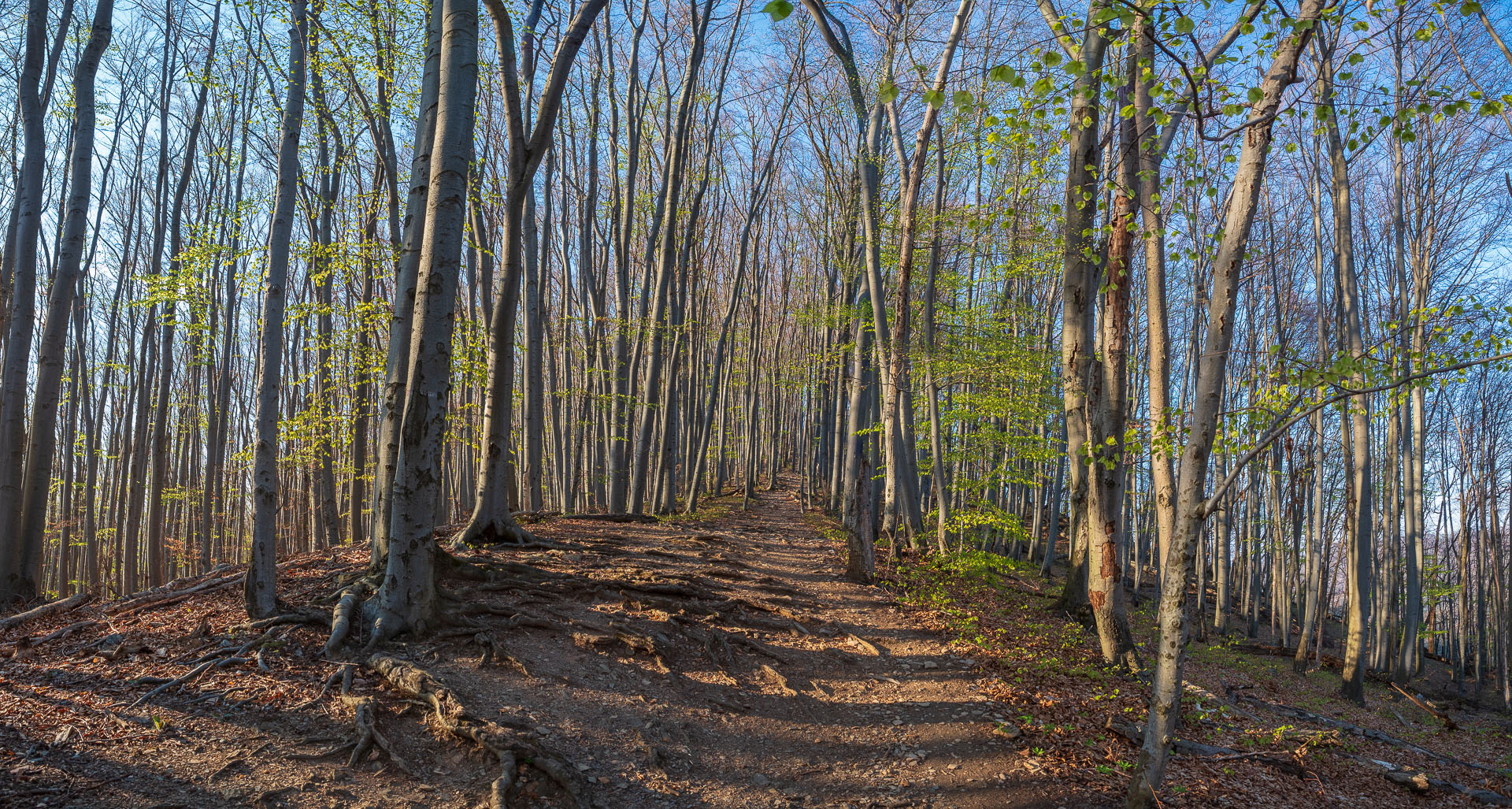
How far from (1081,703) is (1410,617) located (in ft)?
42.0

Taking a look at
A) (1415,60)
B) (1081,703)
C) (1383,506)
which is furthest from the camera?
(1383,506)

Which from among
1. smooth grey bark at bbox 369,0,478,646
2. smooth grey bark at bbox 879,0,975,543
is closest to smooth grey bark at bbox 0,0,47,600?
smooth grey bark at bbox 369,0,478,646

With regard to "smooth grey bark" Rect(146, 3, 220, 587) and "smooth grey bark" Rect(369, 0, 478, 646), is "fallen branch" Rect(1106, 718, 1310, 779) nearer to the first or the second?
"smooth grey bark" Rect(369, 0, 478, 646)

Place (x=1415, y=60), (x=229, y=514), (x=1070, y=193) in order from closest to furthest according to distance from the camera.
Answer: (x=1070, y=193), (x=1415, y=60), (x=229, y=514)

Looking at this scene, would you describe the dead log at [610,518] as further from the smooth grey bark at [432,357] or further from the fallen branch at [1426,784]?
the fallen branch at [1426,784]

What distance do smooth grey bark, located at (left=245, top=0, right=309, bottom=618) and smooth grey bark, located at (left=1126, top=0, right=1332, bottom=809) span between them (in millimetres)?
5992

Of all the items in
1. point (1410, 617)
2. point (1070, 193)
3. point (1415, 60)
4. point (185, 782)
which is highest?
point (1415, 60)

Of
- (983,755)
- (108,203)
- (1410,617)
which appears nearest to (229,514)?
(108,203)

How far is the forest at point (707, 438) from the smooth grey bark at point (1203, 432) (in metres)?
0.03

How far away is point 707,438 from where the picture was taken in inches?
673

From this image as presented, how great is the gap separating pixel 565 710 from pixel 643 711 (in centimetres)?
56

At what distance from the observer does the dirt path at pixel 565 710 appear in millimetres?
3381

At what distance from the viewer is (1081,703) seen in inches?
236

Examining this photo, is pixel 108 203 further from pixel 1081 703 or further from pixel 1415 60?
pixel 1415 60
